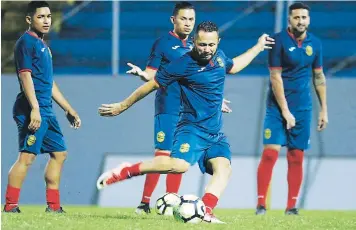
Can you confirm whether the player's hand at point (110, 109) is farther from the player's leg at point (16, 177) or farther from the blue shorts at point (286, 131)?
the blue shorts at point (286, 131)

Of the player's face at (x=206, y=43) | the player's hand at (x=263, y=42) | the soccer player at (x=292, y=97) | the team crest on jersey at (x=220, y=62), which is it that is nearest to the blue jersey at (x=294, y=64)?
the soccer player at (x=292, y=97)

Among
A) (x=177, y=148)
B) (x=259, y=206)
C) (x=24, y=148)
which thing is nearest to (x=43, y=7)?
(x=24, y=148)

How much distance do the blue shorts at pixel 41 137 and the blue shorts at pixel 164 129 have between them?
840 millimetres

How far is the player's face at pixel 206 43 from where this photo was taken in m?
8.71

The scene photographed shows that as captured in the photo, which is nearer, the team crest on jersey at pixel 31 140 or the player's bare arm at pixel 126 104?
the player's bare arm at pixel 126 104

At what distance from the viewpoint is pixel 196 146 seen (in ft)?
29.1

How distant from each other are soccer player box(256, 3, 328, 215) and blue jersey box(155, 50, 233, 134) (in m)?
1.83

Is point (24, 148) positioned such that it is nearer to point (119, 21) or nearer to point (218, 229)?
point (218, 229)

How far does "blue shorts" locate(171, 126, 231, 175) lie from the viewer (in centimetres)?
886

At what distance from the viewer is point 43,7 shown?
9.94 metres

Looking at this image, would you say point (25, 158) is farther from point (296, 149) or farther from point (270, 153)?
point (296, 149)

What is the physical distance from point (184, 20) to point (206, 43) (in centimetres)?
159

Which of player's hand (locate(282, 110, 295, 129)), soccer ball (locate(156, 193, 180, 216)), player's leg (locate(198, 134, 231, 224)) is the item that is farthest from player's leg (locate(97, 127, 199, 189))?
player's hand (locate(282, 110, 295, 129))

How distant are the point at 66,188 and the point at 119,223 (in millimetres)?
3541
